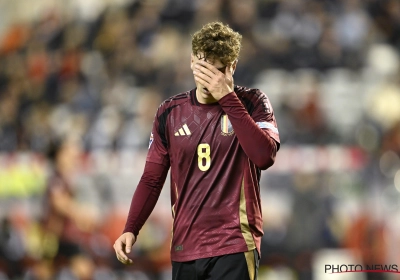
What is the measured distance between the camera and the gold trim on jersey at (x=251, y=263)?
261 cm

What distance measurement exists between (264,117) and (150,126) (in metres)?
4.28

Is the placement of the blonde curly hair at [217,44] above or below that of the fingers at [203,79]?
above

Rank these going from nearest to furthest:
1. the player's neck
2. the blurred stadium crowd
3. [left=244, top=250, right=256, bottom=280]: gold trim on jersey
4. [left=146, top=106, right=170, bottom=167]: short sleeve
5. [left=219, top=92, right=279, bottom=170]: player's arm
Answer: [left=219, top=92, right=279, bottom=170]: player's arm → [left=244, top=250, right=256, bottom=280]: gold trim on jersey → the player's neck → [left=146, top=106, right=170, bottom=167]: short sleeve → the blurred stadium crowd

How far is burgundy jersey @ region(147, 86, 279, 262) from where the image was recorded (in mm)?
2641

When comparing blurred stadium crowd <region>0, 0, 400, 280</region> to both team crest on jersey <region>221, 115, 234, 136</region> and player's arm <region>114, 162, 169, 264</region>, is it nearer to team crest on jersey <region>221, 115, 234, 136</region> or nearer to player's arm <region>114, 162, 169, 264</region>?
player's arm <region>114, 162, 169, 264</region>

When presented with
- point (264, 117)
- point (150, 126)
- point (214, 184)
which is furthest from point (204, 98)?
point (150, 126)

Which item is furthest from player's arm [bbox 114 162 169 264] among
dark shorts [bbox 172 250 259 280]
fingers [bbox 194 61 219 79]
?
fingers [bbox 194 61 219 79]

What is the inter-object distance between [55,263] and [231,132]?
178 inches

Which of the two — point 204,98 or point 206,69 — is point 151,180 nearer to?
point 204,98

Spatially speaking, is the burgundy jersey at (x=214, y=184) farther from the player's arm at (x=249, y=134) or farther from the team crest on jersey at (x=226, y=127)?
the player's arm at (x=249, y=134)

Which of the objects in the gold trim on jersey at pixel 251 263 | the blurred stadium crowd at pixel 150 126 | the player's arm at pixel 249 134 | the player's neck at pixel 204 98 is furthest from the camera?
the blurred stadium crowd at pixel 150 126

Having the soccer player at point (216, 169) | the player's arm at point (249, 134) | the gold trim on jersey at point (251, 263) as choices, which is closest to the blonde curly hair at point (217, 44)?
the soccer player at point (216, 169)

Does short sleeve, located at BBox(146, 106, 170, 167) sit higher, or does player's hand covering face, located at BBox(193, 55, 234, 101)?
player's hand covering face, located at BBox(193, 55, 234, 101)

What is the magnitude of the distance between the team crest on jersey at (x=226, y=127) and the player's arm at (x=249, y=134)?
0.16m
